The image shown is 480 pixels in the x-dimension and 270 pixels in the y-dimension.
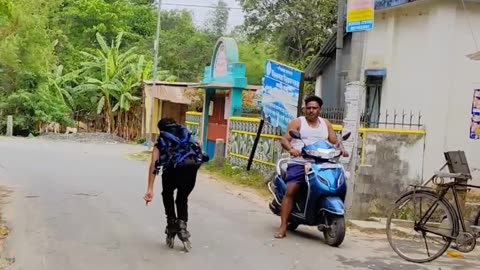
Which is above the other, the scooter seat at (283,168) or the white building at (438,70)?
the white building at (438,70)

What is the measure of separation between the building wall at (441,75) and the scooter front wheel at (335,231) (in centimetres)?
391

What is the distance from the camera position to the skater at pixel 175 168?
7.11 m

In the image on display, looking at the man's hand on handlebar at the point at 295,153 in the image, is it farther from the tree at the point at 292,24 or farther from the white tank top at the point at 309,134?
the tree at the point at 292,24

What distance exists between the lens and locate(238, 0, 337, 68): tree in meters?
25.9

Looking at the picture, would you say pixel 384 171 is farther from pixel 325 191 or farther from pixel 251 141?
pixel 251 141

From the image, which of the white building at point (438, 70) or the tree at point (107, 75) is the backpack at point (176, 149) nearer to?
the white building at point (438, 70)

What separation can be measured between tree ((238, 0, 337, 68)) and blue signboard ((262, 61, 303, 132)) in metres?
11.2

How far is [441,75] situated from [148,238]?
6515mm

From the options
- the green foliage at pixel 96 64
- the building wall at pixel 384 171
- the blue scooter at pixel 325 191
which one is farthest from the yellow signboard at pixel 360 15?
the green foliage at pixel 96 64

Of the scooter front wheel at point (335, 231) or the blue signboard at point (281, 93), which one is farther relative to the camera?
the blue signboard at point (281, 93)

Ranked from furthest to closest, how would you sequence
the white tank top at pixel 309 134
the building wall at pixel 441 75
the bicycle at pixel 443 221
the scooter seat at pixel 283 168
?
the building wall at pixel 441 75, the scooter seat at pixel 283 168, the white tank top at pixel 309 134, the bicycle at pixel 443 221

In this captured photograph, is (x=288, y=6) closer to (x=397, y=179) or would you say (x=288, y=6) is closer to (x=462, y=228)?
(x=397, y=179)

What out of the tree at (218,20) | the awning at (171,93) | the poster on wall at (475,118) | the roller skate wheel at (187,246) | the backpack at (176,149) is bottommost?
the roller skate wheel at (187,246)

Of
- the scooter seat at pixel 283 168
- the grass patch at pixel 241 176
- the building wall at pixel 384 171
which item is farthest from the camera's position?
the grass patch at pixel 241 176
